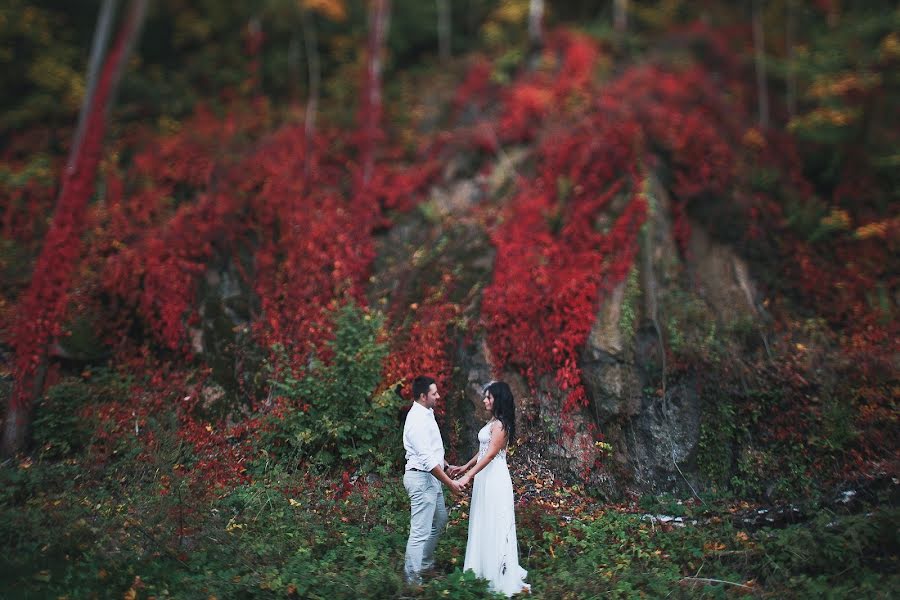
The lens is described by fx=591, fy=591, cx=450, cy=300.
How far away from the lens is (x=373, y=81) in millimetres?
14445

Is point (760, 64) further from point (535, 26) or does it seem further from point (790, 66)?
point (535, 26)

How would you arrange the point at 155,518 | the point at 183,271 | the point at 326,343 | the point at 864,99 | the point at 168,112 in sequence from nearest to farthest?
1. the point at 155,518
2. the point at 326,343
3. the point at 183,271
4. the point at 864,99
5. the point at 168,112

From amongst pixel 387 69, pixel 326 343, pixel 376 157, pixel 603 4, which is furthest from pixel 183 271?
pixel 603 4

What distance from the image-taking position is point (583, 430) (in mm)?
8086

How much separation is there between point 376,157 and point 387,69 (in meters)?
4.06

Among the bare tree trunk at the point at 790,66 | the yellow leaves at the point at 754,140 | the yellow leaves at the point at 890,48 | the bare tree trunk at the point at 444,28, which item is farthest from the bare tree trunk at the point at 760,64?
the bare tree trunk at the point at 444,28

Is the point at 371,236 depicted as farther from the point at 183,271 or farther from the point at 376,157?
the point at 183,271

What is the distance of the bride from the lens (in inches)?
222

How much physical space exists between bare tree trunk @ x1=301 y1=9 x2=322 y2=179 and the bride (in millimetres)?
8404

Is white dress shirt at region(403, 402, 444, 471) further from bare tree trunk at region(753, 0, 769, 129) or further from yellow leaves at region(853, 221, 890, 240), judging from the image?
bare tree trunk at region(753, 0, 769, 129)

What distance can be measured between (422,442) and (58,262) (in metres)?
7.86

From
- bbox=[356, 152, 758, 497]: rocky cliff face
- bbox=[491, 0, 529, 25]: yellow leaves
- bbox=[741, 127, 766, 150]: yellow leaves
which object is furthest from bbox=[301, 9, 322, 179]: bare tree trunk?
bbox=[741, 127, 766, 150]: yellow leaves

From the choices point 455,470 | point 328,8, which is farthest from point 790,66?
point 455,470

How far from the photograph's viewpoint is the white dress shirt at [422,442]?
567cm
